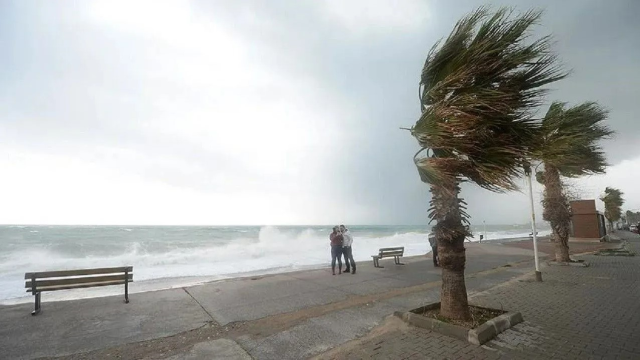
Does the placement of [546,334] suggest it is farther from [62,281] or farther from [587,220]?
Answer: [587,220]

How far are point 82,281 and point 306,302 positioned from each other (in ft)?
17.7

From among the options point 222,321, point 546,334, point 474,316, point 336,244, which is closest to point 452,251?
point 474,316

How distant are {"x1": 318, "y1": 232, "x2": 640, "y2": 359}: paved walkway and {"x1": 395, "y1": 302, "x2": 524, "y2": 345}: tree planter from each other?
102 millimetres

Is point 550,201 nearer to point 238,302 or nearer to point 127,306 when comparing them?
point 238,302

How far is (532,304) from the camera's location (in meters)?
6.46

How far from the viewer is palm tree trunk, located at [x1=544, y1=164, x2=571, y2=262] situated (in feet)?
38.9

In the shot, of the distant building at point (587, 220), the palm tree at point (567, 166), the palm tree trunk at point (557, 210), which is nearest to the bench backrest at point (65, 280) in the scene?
the palm tree at point (567, 166)

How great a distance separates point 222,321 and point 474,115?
233 inches

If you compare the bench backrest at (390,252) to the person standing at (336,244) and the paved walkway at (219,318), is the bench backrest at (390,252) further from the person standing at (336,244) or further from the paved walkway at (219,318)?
the paved walkway at (219,318)

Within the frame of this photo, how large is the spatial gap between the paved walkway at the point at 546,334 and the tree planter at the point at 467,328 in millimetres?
102

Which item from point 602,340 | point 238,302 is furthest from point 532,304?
point 238,302

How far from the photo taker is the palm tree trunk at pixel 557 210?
11844 millimetres

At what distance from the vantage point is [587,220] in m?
24.8

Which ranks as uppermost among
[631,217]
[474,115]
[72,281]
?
[474,115]
